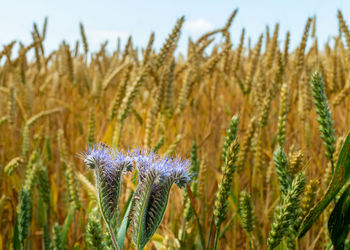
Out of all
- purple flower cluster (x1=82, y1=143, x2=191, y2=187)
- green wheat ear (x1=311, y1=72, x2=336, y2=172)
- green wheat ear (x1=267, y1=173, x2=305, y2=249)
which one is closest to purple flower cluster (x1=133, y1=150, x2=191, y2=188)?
purple flower cluster (x1=82, y1=143, x2=191, y2=187)

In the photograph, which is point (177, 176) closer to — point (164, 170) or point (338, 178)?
point (164, 170)

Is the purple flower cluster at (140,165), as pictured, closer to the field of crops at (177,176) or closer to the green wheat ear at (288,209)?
the field of crops at (177,176)

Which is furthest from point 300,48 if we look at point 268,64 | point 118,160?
point 118,160

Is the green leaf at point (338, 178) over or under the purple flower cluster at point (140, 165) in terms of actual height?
under

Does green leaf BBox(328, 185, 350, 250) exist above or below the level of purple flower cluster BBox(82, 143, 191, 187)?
below

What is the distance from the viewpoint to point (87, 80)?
1.88 metres

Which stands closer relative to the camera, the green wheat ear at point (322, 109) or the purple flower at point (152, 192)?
the purple flower at point (152, 192)

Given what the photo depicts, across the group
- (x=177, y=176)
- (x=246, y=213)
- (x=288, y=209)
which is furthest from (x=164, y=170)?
(x=246, y=213)

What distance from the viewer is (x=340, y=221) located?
44 centimetres

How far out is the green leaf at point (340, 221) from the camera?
440 millimetres

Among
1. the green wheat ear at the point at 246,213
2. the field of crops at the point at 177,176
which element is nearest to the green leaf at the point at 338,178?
the field of crops at the point at 177,176

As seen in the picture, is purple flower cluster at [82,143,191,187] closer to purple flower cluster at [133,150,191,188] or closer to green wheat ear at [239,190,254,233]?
purple flower cluster at [133,150,191,188]

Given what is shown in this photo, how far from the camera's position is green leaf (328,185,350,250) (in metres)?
0.44

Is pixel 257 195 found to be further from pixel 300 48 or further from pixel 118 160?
pixel 118 160
